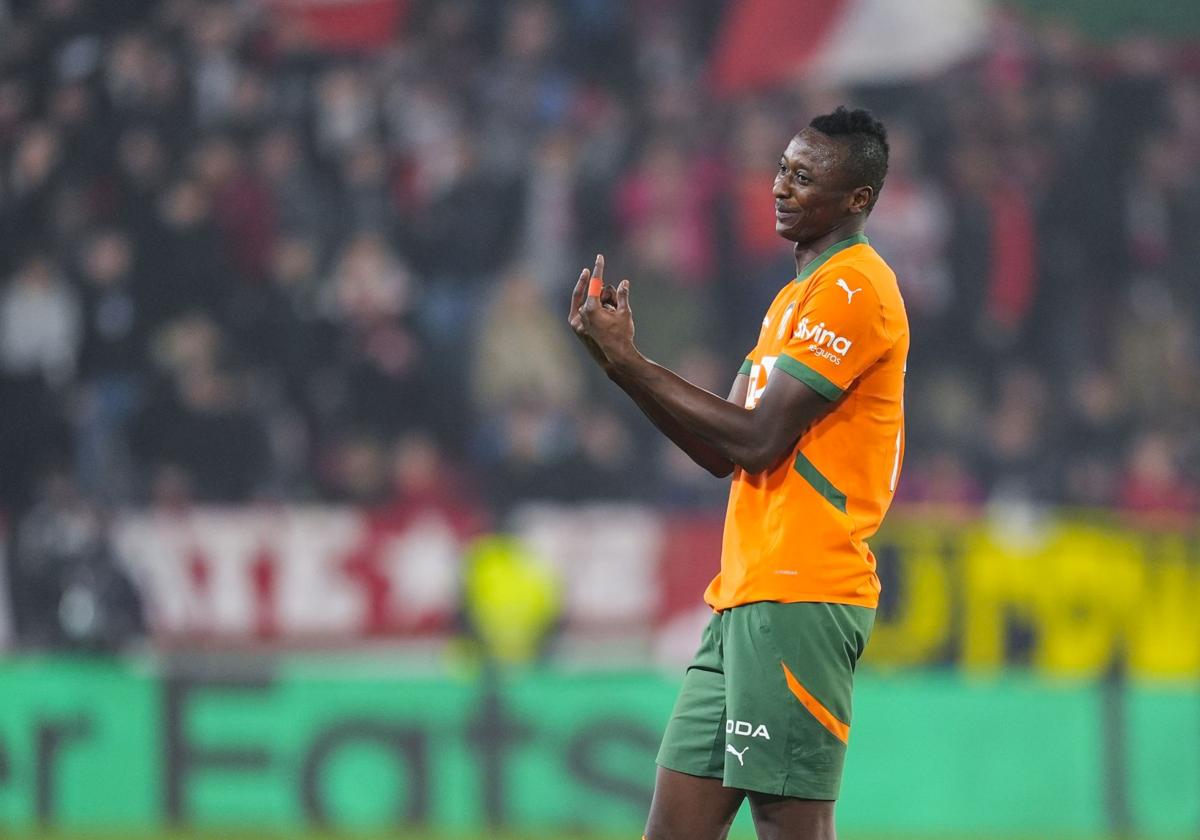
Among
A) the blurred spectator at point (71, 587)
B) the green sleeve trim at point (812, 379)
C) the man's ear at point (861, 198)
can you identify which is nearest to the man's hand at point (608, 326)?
the green sleeve trim at point (812, 379)

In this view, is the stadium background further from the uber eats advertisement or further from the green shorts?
the green shorts

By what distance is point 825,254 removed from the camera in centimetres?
309

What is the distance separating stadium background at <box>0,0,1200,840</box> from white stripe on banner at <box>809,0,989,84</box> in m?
A: 0.03

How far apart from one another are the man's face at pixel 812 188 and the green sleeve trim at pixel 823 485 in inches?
16.9

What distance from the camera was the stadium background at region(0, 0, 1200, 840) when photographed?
6648 millimetres

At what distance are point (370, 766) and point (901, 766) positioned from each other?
212 cm

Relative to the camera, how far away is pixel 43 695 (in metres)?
6.56

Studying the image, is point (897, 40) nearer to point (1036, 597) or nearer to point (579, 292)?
point (1036, 597)

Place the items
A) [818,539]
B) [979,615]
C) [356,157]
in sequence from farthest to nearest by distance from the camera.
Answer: [356,157] → [979,615] → [818,539]

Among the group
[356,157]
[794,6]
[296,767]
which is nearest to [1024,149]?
[794,6]

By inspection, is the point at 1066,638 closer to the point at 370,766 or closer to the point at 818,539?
the point at 370,766

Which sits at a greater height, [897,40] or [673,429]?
[897,40]

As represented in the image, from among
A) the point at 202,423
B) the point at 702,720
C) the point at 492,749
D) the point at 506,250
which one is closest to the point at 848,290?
the point at 702,720

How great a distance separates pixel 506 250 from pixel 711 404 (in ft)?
22.4
